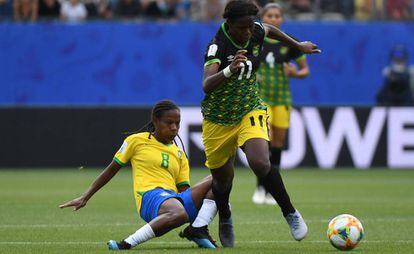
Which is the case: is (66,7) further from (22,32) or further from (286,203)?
(286,203)

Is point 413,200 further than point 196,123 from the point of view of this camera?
No

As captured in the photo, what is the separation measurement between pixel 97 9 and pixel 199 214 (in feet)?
53.7

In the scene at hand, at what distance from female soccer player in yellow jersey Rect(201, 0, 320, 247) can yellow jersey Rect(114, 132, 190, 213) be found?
39 cm

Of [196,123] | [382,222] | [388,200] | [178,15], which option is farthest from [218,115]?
[178,15]

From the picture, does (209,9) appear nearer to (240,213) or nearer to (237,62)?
(240,213)

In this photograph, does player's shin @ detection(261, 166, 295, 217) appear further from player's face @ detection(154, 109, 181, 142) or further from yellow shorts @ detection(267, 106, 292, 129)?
yellow shorts @ detection(267, 106, 292, 129)

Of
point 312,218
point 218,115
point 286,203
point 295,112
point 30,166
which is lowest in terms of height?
point 30,166

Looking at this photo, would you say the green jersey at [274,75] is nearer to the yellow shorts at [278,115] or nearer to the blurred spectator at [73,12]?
the yellow shorts at [278,115]

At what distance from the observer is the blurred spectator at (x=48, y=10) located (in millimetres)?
24483

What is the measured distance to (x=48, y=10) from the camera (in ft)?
80.7

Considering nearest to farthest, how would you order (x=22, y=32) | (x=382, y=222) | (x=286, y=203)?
(x=286, y=203), (x=382, y=222), (x=22, y=32)

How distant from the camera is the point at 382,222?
38.3ft

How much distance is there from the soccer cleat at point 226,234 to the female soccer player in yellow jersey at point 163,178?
0.42ft

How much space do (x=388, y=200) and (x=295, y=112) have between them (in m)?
6.50
